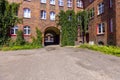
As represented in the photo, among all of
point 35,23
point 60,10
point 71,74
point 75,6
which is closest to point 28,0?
point 35,23

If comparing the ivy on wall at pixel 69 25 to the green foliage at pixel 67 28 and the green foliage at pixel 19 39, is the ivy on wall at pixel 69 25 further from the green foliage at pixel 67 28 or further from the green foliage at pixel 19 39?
the green foliage at pixel 19 39

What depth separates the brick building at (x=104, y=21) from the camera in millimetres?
22234

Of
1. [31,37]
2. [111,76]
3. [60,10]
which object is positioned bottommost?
A: [111,76]

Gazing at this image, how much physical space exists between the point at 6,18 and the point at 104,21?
15.6 meters

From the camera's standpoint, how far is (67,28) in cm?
3225

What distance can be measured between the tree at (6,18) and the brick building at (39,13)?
1.12 metres

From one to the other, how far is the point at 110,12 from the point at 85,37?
34.4ft

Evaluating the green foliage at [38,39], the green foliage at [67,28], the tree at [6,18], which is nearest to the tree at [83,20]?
the green foliage at [67,28]

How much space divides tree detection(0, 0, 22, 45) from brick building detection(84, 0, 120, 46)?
13499mm

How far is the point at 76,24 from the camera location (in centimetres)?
3272

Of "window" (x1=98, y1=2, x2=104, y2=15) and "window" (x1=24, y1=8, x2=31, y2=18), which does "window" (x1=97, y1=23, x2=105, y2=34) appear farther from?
"window" (x1=24, y1=8, x2=31, y2=18)

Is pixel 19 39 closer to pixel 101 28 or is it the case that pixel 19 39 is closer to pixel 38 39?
pixel 38 39

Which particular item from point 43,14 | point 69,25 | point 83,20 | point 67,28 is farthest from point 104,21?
point 43,14

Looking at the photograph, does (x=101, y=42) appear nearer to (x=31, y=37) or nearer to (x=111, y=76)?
(x=31, y=37)
